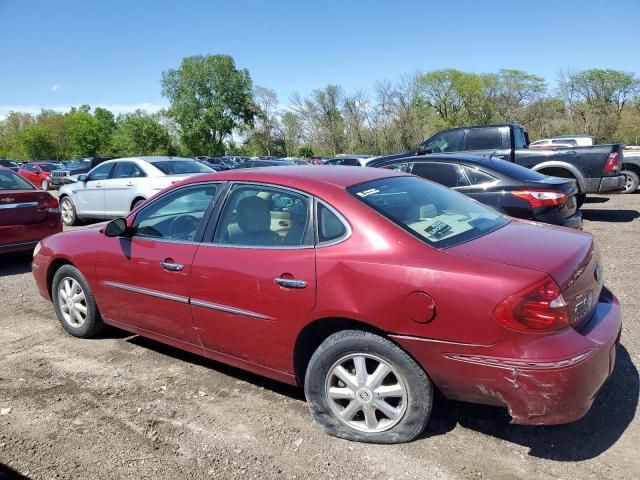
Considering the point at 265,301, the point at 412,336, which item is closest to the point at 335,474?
the point at 412,336

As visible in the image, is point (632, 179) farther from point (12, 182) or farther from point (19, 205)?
point (12, 182)

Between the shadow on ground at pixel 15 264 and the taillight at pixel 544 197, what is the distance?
7024mm

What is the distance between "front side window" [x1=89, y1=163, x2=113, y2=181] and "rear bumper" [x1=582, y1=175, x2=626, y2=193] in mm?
9942

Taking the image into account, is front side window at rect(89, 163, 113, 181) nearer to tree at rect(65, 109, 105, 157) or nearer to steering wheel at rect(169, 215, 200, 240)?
steering wheel at rect(169, 215, 200, 240)

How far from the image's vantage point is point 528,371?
2.43 metres

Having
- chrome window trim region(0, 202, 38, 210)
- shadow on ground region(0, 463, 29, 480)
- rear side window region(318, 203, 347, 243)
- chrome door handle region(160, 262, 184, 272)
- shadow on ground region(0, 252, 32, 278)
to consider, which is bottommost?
shadow on ground region(0, 252, 32, 278)

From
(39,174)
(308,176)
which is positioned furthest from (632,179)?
(39,174)

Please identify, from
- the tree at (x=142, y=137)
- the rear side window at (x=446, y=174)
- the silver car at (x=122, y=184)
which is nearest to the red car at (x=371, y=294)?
the rear side window at (x=446, y=174)

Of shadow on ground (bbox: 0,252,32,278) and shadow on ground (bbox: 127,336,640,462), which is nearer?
shadow on ground (bbox: 127,336,640,462)

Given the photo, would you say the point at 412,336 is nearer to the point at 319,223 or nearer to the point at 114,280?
the point at 319,223

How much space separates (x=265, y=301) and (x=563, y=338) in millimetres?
1644

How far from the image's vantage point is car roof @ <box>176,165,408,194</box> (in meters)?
3.27

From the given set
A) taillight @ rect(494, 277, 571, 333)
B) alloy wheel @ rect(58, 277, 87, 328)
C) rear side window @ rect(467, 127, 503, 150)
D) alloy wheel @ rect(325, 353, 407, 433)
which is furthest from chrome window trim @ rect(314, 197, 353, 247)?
rear side window @ rect(467, 127, 503, 150)

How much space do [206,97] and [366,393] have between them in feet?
242
